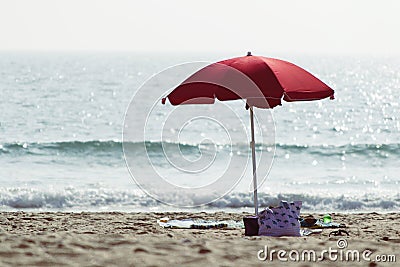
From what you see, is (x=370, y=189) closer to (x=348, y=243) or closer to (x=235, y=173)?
(x=235, y=173)

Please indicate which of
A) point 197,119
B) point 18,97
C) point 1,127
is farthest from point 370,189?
point 18,97

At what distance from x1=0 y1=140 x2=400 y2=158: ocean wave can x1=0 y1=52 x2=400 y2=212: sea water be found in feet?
0.11

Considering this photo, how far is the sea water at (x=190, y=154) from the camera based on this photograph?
14.3 meters

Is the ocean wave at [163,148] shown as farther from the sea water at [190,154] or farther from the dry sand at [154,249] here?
the dry sand at [154,249]

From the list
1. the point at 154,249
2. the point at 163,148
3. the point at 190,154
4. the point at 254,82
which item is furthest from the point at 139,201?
the point at 163,148

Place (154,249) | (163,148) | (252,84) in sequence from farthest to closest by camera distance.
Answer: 1. (163,148)
2. (252,84)
3. (154,249)

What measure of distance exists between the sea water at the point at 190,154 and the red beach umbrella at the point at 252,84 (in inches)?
216

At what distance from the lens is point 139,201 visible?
1420cm

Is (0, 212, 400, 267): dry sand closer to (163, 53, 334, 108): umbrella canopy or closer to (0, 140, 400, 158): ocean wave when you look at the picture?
(163, 53, 334, 108): umbrella canopy

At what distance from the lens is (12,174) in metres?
18.0

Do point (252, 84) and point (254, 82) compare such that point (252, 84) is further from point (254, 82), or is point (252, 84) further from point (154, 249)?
point (154, 249)

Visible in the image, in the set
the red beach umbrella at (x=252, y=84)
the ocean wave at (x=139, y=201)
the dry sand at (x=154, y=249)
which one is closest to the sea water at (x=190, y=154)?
the ocean wave at (x=139, y=201)

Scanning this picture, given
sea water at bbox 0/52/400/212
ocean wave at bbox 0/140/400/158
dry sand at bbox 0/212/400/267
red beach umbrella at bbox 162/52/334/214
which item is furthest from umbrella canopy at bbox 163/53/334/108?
ocean wave at bbox 0/140/400/158

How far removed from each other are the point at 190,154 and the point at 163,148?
970mm
